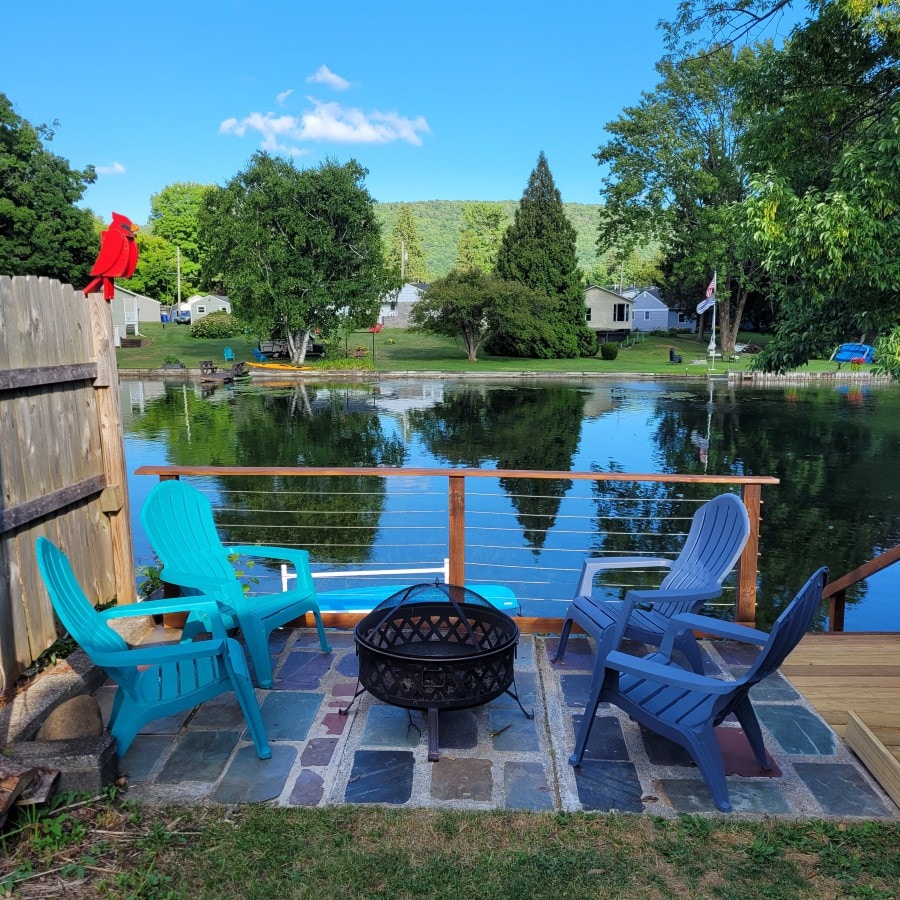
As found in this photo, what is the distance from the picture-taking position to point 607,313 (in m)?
50.3

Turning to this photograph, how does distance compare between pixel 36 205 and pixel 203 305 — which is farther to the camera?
pixel 203 305

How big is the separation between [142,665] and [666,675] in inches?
73.7

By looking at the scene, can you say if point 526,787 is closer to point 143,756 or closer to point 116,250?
point 143,756

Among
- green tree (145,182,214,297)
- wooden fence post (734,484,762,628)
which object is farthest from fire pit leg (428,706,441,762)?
green tree (145,182,214,297)

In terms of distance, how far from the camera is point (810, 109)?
819cm

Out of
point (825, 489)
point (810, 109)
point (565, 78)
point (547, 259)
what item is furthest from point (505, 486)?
point (547, 259)

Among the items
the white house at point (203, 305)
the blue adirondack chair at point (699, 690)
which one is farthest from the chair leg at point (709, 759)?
the white house at point (203, 305)

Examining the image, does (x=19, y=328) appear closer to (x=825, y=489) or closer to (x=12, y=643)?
(x=12, y=643)

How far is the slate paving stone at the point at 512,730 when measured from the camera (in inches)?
117

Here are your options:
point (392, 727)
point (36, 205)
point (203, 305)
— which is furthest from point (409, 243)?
point (392, 727)

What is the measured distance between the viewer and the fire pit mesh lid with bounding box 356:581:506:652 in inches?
125

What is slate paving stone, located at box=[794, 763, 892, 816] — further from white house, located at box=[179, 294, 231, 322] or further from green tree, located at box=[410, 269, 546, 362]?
white house, located at box=[179, 294, 231, 322]

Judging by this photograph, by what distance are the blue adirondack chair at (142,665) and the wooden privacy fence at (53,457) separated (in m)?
0.70

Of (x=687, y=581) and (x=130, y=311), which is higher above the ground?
(x=130, y=311)
